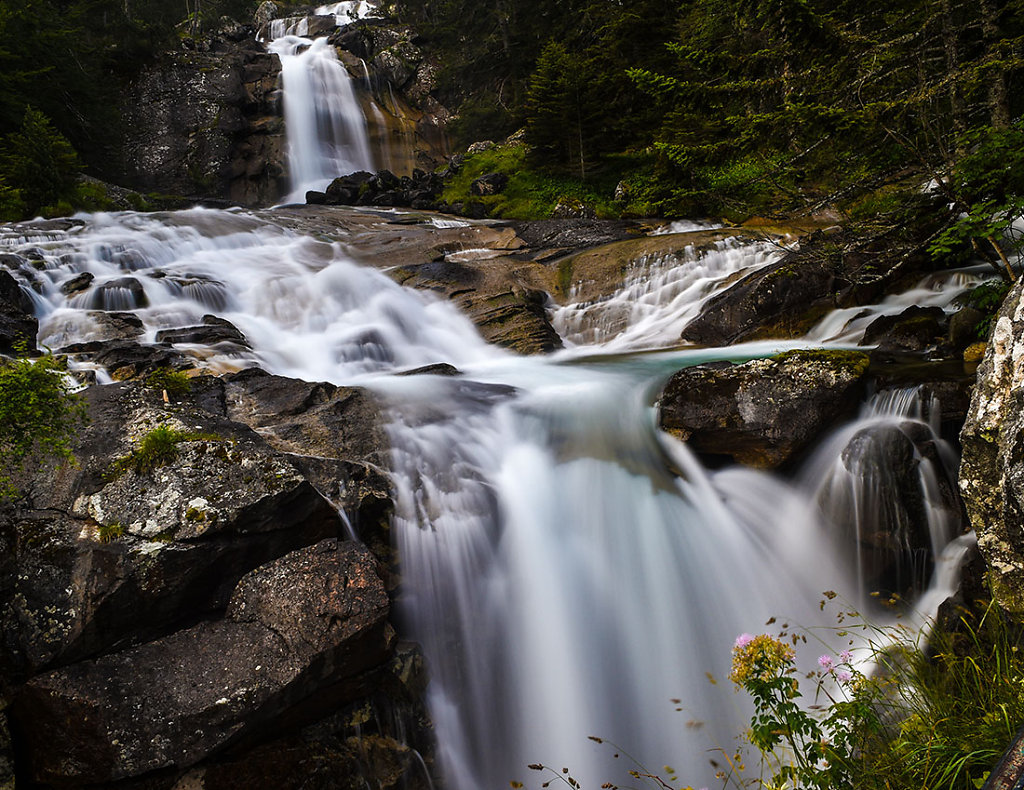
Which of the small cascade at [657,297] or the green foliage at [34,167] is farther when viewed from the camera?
the green foliage at [34,167]

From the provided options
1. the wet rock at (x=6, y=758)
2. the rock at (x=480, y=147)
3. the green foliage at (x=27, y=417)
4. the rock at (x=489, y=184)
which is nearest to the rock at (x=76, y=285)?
the green foliage at (x=27, y=417)

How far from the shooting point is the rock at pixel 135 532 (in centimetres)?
320

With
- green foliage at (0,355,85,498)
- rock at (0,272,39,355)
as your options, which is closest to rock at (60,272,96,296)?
rock at (0,272,39,355)

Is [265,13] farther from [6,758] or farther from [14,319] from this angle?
[6,758]

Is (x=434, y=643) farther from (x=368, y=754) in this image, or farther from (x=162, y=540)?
(x=162, y=540)

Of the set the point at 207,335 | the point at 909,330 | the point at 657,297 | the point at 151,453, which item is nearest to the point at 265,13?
the point at 207,335

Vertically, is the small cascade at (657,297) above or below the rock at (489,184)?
below

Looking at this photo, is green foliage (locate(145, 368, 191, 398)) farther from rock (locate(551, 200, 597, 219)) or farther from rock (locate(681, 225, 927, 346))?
rock (locate(551, 200, 597, 219))

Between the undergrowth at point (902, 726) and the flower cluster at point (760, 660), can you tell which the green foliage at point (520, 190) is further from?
the flower cluster at point (760, 660)

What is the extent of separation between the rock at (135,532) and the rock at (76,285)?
7503 mm

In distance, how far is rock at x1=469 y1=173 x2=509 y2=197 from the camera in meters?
21.5

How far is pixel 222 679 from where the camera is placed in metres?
3.17

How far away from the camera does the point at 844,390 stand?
212 inches

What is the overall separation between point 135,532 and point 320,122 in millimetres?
30950
